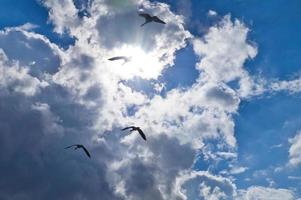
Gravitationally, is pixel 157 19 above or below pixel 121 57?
above

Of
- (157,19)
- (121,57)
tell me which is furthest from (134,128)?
(157,19)

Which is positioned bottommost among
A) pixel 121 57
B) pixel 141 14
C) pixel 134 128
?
pixel 134 128

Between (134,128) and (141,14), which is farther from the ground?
(141,14)

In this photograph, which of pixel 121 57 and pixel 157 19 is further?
pixel 157 19

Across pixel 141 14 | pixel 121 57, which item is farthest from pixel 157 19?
pixel 121 57

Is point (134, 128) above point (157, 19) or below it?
below

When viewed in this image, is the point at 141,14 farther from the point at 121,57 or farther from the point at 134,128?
the point at 134,128

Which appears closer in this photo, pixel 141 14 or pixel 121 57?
pixel 121 57

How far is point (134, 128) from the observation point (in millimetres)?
61250

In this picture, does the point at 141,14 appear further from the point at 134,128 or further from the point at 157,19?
the point at 134,128

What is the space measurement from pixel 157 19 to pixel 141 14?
3.10 meters

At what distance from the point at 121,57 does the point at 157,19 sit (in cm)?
1468

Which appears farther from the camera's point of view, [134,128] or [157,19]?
[157,19]

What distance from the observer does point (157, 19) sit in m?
68.5
